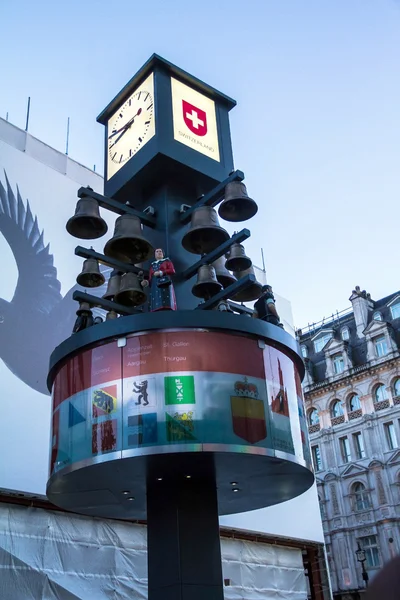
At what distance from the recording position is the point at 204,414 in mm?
10578

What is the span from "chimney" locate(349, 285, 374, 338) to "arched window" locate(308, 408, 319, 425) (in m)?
7.59

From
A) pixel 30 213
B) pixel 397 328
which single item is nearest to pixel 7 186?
pixel 30 213

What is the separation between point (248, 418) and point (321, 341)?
5083 cm

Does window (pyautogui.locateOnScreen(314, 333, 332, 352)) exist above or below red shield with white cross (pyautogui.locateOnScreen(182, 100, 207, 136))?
above

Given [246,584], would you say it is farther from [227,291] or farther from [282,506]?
[227,291]

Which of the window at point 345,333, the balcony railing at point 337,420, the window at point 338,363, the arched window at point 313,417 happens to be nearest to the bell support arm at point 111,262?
the balcony railing at point 337,420

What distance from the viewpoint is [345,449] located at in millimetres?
52156

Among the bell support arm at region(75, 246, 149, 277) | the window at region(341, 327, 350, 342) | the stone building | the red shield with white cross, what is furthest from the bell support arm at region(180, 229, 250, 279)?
the window at region(341, 327, 350, 342)

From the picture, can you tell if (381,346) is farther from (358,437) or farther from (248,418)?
(248,418)

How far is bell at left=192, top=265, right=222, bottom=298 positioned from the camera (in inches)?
508

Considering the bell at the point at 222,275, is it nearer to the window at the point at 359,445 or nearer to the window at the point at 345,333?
the window at the point at 359,445

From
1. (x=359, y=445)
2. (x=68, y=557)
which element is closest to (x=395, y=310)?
(x=359, y=445)

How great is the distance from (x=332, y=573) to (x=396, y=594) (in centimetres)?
5040

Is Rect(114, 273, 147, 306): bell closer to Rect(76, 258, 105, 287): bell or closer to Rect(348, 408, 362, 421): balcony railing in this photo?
Rect(76, 258, 105, 287): bell
